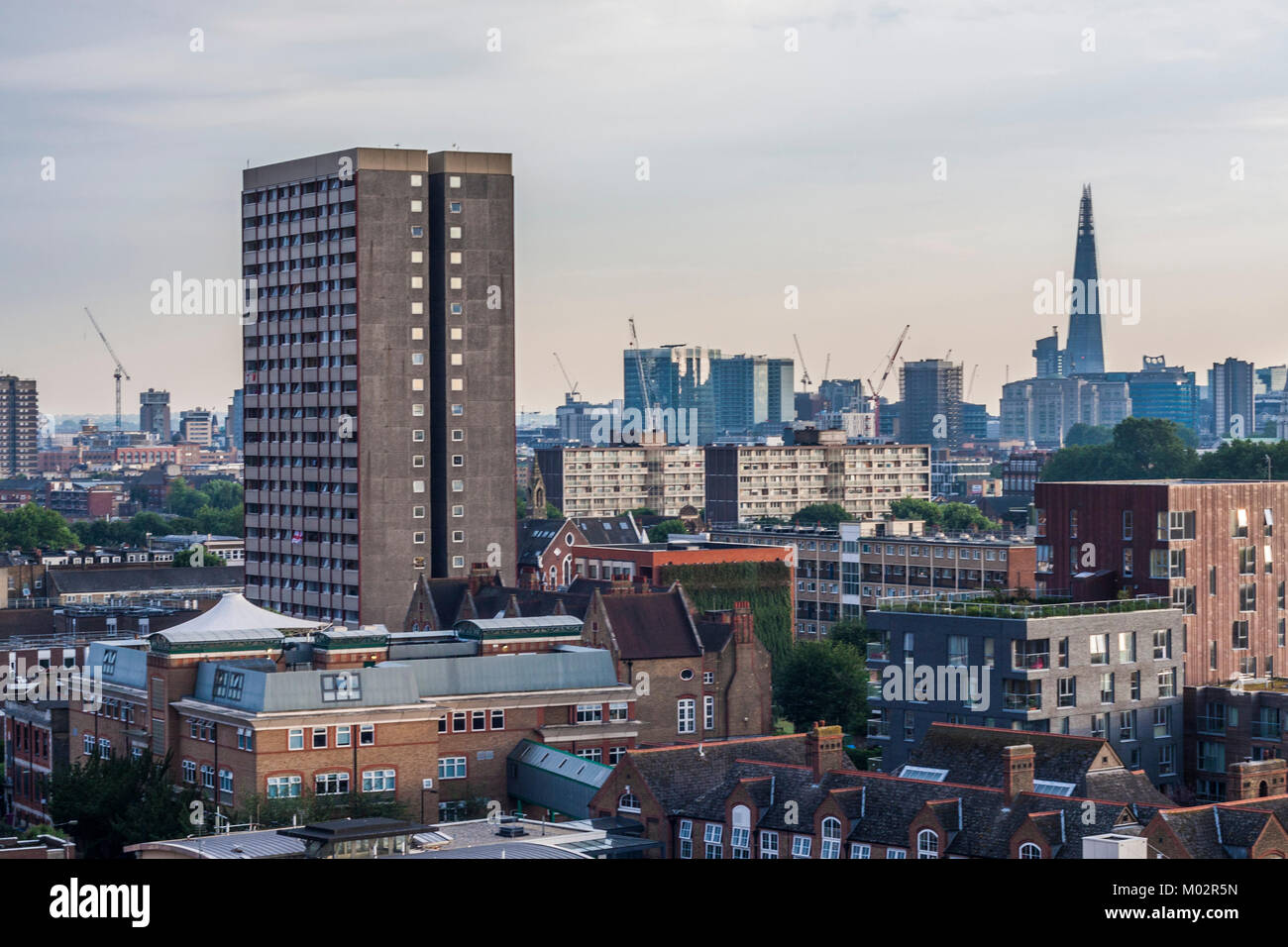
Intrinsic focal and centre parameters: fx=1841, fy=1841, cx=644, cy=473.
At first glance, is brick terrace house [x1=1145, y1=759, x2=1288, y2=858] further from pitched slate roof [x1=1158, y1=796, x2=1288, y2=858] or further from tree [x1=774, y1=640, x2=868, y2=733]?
tree [x1=774, y1=640, x2=868, y2=733]

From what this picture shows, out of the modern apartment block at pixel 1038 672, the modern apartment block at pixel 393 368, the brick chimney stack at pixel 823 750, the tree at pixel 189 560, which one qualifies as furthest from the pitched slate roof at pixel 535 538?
the brick chimney stack at pixel 823 750

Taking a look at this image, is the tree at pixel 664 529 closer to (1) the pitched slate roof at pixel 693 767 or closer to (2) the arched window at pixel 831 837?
(1) the pitched slate roof at pixel 693 767

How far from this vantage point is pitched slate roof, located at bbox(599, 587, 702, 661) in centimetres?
6681

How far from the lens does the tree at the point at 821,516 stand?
17062 cm

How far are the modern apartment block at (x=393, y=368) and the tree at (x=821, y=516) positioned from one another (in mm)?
75802

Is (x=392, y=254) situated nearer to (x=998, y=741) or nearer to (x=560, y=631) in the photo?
(x=560, y=631)

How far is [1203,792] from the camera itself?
193 ft

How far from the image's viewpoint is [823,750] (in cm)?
4606

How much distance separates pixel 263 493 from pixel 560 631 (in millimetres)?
41366

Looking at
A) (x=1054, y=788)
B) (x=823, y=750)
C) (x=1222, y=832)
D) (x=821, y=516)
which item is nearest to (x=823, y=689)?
(x=823, y=750)

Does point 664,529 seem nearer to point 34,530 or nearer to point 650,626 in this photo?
point 34,530

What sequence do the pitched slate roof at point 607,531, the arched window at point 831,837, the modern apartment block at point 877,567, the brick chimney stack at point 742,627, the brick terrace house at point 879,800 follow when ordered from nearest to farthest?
the brick terrace house at point 879,800, the arched window at point 831,837, the brick chimney stack at point 742,627, the modern apartment block at point 877,567, the pitched slate roof at point 607,531

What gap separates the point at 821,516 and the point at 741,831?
12746 cm
